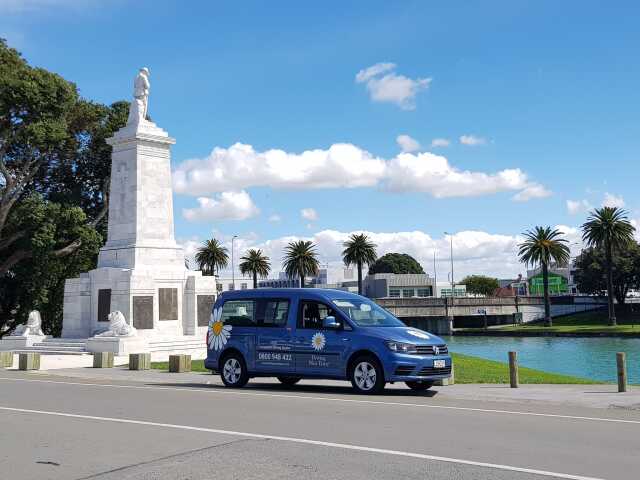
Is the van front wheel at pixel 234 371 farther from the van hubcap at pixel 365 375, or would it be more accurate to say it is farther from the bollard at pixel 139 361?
the bollard at pixel 139 361

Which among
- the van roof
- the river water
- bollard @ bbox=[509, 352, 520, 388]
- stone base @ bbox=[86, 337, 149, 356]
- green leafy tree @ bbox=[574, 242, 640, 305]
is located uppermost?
green leafy tree @ bbox=[574, 242, 640, 305]

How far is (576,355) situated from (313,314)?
135 feet

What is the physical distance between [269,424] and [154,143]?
1045 inches

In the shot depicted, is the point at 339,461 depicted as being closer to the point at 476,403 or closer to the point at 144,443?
the point at 144,443

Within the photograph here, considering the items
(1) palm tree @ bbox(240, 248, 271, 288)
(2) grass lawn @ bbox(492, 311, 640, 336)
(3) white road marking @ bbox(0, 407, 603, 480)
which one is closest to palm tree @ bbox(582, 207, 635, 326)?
(2) grass lawn @ bbox(492, 311, 640, 336)

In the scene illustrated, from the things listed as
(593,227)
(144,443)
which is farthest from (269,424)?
(593,227)

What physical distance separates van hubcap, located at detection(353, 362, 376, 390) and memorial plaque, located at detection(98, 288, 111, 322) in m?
20.8

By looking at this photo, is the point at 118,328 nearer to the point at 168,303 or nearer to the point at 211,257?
the point at 168,303

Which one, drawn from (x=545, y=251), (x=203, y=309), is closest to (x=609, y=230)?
(x=545, y=251)

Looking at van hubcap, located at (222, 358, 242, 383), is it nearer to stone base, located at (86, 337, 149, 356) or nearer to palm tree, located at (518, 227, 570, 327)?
stone base, located at (86, 337, 149, 356)

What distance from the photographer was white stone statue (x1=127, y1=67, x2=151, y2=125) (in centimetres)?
3575

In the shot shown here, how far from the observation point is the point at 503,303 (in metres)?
99.6

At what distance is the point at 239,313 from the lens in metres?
16.9

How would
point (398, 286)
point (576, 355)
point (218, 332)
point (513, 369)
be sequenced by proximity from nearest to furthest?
point (513, 369) < point (218, 332) < point (576, 355) < point (398, 286)
